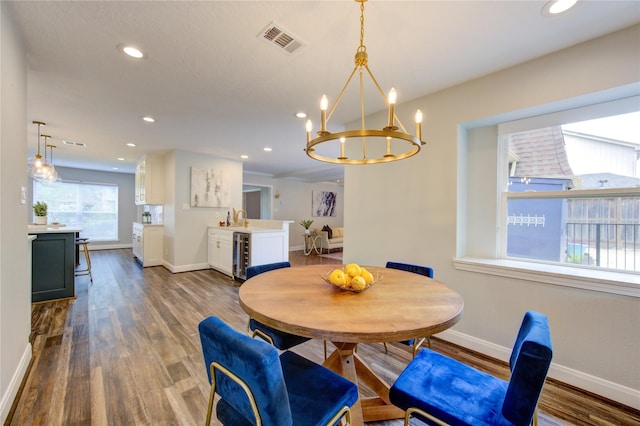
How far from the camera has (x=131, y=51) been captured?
77.0 inches

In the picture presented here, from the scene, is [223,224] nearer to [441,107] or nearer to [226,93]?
[226,93]

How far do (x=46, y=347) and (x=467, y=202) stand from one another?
4017 millimetres

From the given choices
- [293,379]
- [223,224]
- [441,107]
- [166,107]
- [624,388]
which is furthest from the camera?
[223,224]

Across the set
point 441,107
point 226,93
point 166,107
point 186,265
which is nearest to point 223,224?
point 186,265

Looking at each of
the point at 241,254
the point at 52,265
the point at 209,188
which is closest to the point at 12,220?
the point at 52,265

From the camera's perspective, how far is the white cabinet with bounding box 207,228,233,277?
465 centimetres

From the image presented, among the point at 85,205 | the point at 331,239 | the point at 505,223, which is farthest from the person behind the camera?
the point at 331,239

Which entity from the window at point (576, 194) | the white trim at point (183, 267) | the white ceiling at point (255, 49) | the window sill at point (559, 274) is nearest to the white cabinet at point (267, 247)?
the white trim at point (183, 267)

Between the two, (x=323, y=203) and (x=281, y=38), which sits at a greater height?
(x=281, y=38)

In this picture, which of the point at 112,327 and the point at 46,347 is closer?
the point at 46,347

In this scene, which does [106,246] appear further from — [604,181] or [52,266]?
[604,181]

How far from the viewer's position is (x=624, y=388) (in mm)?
1675

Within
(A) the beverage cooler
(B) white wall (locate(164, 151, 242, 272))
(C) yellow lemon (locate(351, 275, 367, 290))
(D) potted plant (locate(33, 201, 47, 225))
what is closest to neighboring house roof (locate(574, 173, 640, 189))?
(C) yellow lemon (locate(351, 275, 367, 290))

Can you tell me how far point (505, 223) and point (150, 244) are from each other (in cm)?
614
